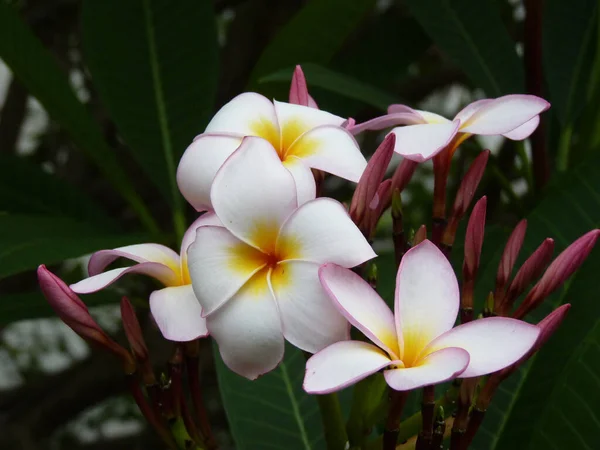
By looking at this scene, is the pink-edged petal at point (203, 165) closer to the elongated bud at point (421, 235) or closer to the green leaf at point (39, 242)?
the elongated bud at point (421, 235)

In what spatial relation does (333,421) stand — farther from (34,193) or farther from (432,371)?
(34,193)

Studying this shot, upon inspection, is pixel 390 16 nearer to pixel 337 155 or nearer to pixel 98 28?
pixel 98 28

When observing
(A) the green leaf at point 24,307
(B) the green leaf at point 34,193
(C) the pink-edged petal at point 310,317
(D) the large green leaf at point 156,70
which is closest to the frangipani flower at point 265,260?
(C) the pink-edged petal at point 310,317

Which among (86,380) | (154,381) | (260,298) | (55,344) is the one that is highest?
(260,298)

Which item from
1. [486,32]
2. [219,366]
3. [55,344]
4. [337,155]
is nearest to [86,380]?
[55,344]

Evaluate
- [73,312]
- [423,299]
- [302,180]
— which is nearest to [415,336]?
[423,299]

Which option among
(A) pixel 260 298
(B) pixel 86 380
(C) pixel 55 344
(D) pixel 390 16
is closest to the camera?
(A) pixel 260 298

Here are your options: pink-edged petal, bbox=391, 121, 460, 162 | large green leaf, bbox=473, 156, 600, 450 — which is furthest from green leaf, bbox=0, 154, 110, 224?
pink-edged petal, bbox=391, 121, 460, 162

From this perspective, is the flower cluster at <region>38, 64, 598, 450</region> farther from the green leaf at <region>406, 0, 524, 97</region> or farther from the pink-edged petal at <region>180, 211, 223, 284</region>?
the green leaf at <region>406, 0, 524, 97</region>
